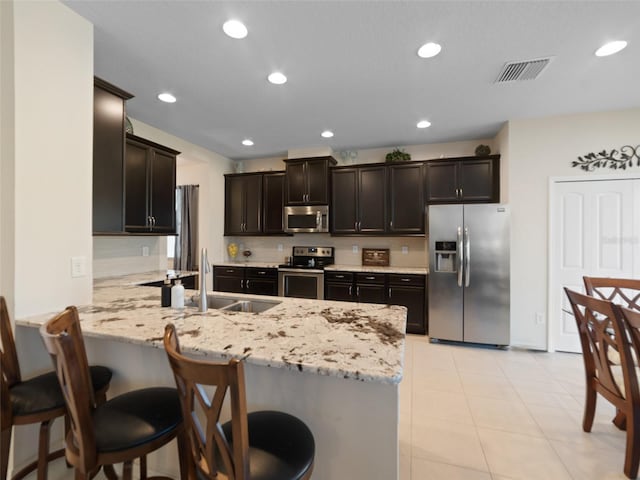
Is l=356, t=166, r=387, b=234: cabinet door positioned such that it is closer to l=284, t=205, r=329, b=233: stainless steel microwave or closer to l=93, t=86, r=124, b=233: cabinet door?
l=284, t=205, r=329, b=233: stainless steel microwave

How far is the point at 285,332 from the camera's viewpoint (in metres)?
1.36

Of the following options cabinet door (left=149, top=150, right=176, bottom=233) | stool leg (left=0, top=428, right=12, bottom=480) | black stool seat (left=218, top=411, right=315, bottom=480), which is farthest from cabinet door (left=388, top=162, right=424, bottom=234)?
stool leg (left=0, top=428, right=12, bottom=480)

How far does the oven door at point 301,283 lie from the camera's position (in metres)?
4.30

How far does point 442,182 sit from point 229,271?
359 cm

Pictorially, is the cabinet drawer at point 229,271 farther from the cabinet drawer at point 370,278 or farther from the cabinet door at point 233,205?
the cabinet drawer at point 370,278

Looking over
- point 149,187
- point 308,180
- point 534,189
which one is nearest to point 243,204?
point 308,180

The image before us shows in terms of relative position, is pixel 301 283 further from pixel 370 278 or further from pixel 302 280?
pixel 370 278

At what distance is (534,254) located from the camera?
11.5 feet

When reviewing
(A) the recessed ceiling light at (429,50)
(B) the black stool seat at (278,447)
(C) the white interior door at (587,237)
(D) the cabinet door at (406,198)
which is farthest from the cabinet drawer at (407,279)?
(B) the black stool seat at (278,447)

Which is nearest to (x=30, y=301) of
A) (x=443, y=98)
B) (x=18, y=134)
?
(x=18, y=134)

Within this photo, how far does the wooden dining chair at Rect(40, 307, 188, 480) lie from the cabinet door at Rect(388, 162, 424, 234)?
3.65 metres

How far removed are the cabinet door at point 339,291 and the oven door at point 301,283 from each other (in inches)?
3.0

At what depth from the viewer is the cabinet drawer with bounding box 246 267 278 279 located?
15.0 feet

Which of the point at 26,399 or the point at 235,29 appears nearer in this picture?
the point at 26,399
